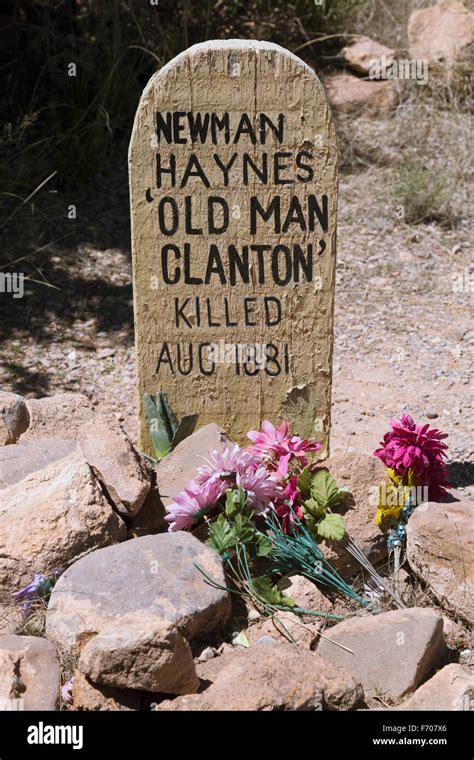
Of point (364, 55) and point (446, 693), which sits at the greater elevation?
point (364, 55)

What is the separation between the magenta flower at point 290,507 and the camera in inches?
124

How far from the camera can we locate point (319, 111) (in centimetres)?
341

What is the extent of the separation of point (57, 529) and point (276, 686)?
91cm

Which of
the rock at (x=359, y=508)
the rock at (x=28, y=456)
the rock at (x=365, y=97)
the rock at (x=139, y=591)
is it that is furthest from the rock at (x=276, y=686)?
the rock at (x=365, y=97)

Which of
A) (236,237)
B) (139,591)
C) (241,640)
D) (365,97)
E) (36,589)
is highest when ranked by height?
(365,97)

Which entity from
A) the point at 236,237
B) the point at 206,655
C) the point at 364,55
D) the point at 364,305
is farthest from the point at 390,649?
the point at 364,55

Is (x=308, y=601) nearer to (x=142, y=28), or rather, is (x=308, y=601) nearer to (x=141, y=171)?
(x=141, y=171)

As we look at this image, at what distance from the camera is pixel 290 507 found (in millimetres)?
3145

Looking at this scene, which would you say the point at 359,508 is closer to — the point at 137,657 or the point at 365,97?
the point at 137,657

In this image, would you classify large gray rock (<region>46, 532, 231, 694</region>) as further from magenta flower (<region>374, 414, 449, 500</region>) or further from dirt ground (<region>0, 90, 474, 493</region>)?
dirt ground (<region>0, 90, 474, 493</region>)

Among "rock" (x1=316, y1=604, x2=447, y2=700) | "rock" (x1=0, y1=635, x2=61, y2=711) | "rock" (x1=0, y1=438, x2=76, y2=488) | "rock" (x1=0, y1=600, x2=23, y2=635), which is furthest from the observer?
Answer: "rock" (x1=0, y1=438, x2=76, y2=488)

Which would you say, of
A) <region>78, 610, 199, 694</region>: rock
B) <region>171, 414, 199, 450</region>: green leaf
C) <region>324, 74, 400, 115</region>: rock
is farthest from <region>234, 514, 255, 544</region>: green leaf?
<region>324, 74, 400, 115</region>: rock

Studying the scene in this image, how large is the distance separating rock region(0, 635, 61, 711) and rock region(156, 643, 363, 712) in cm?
31

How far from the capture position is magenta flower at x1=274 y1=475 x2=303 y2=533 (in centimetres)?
315
